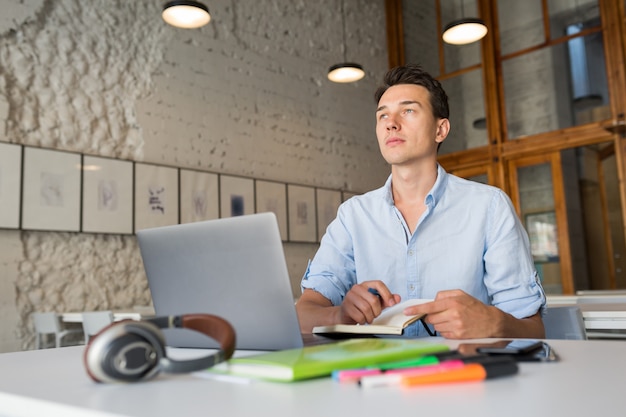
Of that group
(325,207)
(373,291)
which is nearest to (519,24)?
(325,207)

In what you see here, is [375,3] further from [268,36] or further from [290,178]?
[290,178]

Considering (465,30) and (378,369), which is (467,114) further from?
(378,369)

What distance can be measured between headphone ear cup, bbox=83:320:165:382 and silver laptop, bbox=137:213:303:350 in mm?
218

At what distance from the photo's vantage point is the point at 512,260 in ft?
5.29

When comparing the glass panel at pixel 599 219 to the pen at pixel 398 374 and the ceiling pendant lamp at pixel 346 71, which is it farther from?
the pen at pixel 398 374

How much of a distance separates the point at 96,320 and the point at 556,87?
5.58 m

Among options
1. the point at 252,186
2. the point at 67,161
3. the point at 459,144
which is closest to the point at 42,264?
the point at 67,161

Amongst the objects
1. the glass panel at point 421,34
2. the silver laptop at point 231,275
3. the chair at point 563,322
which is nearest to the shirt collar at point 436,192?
the chair at point 563,322

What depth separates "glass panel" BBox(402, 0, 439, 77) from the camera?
7.90 m

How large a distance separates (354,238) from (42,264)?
3695 mm

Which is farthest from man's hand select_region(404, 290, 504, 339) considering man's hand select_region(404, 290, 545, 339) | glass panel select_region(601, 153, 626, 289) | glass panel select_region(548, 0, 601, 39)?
glass panel select_region(548, 0, 601, 39)

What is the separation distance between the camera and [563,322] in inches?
67.6

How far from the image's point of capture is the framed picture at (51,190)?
15.3 ft

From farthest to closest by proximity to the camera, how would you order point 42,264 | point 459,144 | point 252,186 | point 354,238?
point 459,144
point 252,186
point 42,264
point 354,238
